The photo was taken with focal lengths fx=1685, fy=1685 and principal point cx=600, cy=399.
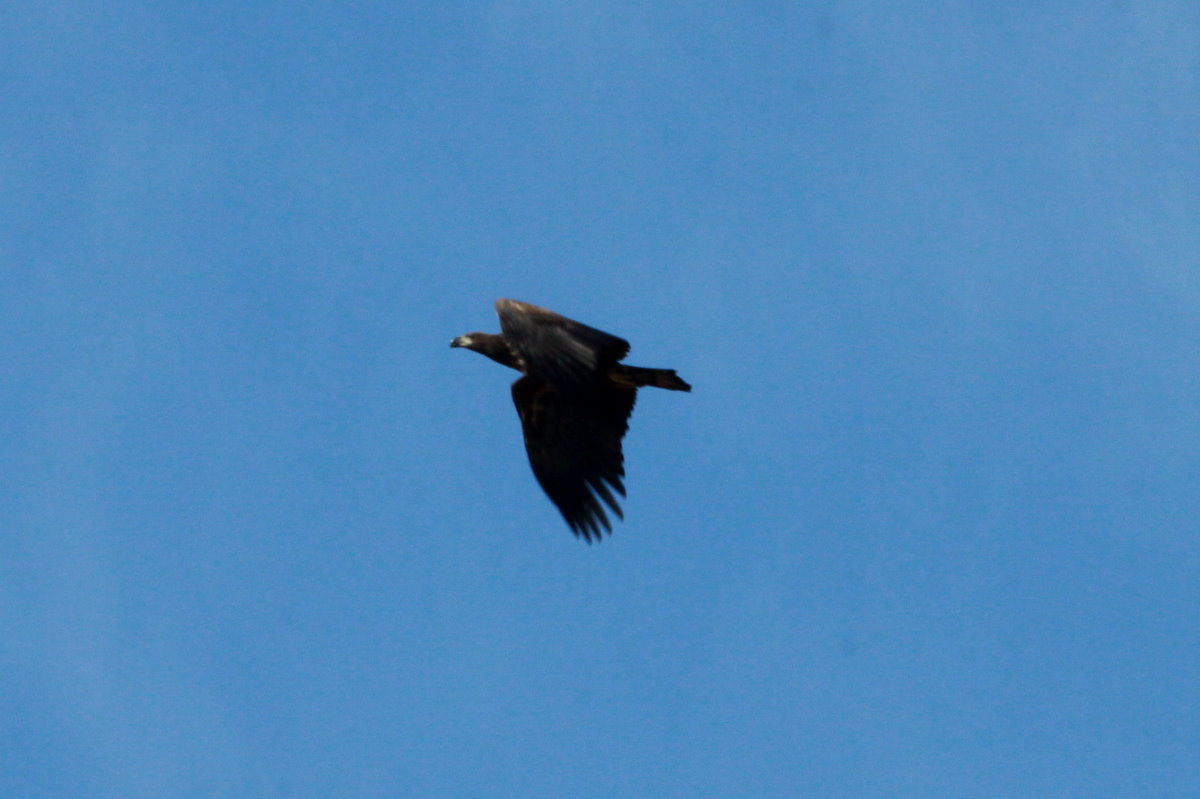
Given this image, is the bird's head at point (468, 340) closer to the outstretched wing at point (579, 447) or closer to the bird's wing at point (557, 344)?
the outstretched wing at point (579, 447)

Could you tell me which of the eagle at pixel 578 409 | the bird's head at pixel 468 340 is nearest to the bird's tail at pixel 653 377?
the eagle at pixel 578 409

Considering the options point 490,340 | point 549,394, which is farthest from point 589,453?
point 490,340

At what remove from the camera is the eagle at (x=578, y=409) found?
1606 centimetres

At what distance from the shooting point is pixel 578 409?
58.0 ft

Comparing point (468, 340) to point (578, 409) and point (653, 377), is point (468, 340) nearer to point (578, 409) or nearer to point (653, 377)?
point (578, 409)

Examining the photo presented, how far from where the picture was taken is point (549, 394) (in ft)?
59.2

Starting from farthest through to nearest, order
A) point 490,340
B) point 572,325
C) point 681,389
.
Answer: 1. point 490,340
2. point 681,389
3. point 572,325

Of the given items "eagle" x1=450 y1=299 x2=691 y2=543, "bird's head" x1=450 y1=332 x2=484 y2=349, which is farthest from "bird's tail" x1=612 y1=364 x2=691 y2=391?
"bird's head" x1=450 y1=332 x2=484 y2=349

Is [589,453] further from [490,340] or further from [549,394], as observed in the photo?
[490,340]

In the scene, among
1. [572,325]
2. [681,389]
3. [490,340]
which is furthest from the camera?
[490,340]

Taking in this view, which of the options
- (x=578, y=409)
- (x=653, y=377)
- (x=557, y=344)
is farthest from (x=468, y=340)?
(x=557, y=344)

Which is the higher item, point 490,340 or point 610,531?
point 490,340

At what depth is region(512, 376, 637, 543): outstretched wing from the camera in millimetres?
17562

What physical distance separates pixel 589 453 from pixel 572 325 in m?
2.21
